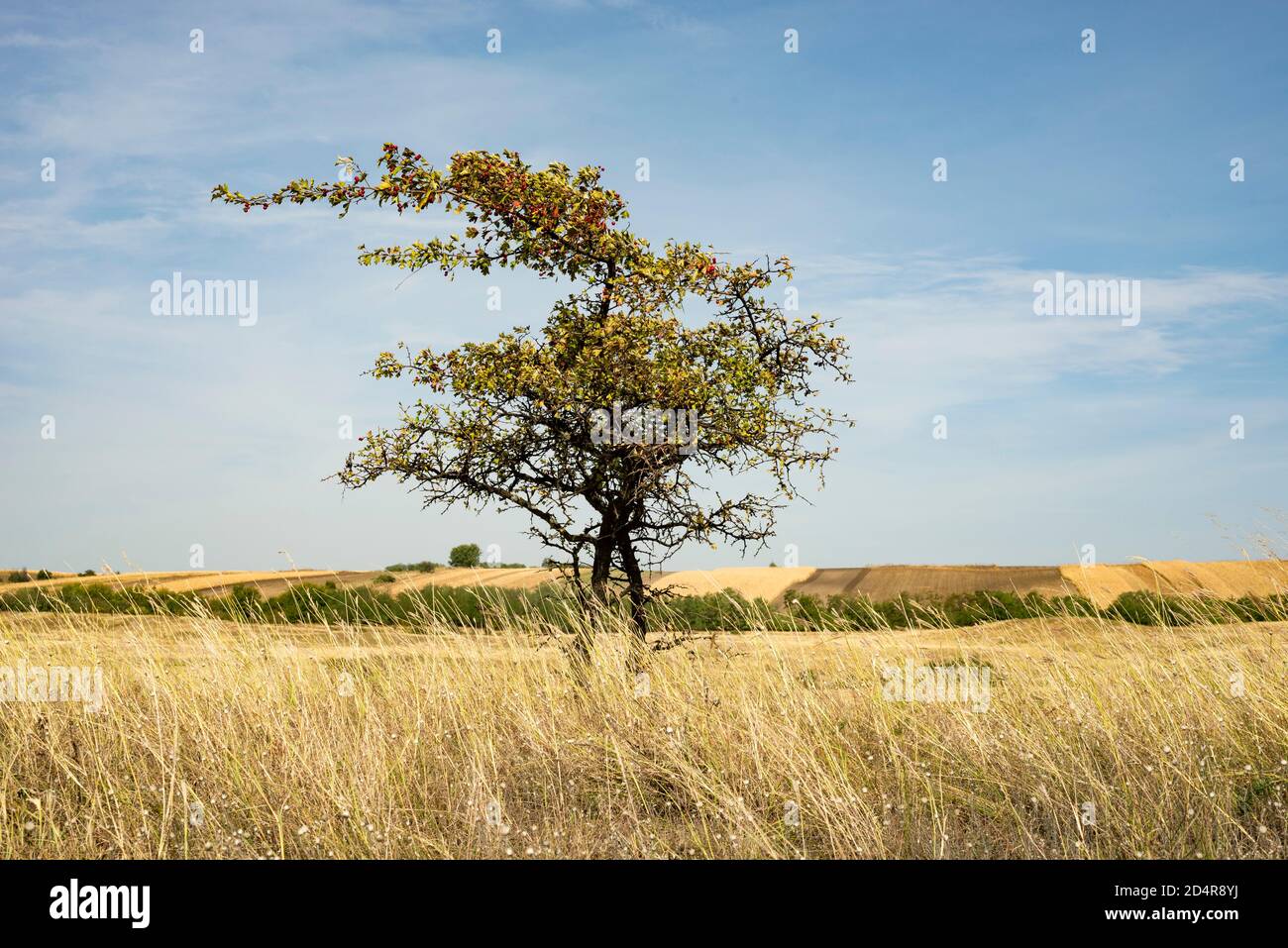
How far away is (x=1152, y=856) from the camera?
4.74m

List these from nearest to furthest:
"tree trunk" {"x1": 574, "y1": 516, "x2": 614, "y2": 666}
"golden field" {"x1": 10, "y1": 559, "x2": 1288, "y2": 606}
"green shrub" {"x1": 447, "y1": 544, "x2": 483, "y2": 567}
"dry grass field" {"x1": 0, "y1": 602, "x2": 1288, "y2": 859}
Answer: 1. "dry grass field" {"x1": 0, "y1": 602, "x2": 1288, "y2": 859}
2. "tree trunk" {"x1": 574, "y1": 516, "x2": 614, "y2": 666}
3. "golden field" {"x1": 10, "y1": 559, "x2": 1288, "y2": 606}
4. "green shrub" {"x1": 447, "y1": 544, "x2": 483, "y2": 567}

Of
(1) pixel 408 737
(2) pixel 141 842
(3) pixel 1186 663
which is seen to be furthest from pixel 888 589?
(2) pixel 141 842

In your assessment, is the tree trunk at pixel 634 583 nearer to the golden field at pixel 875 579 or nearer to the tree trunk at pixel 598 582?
the tree trunk at pixel 598 582

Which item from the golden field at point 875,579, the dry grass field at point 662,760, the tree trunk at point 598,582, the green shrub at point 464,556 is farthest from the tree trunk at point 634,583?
the green shrub at point 464,556

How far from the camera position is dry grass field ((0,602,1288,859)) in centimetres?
500

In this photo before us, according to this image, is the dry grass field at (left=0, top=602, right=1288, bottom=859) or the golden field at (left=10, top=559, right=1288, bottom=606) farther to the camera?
the golden field at (left=10, top=559, right=1288, bottom=606)

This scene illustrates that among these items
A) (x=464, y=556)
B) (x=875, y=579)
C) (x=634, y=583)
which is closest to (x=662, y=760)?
(x=634, y=583)

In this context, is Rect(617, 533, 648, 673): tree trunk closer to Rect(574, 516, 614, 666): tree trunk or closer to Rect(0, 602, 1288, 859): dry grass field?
Rect(574, 516, 614, 666): tree trunk

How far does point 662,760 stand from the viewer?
5977 millimetres

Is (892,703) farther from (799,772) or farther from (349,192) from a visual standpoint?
(349,192)

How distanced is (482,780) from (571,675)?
2323 mm

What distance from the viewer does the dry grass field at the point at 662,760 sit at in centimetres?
500

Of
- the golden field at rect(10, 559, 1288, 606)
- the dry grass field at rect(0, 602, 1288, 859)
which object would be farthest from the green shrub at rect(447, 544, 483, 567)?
the dry grass field at rect(0, 602, 1288, 859)
